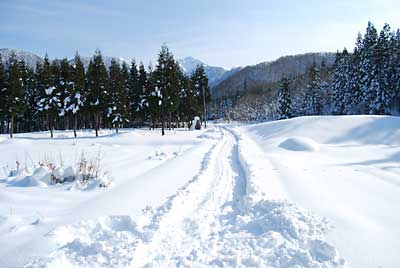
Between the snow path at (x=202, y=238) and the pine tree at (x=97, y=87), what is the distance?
34.9 meters

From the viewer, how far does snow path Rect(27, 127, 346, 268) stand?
344 cm

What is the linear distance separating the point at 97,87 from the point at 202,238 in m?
37.1

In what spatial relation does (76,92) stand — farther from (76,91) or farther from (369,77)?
(369,77)

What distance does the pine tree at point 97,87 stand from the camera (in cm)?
3744

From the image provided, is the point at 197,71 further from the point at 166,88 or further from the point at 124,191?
the point at 124,191

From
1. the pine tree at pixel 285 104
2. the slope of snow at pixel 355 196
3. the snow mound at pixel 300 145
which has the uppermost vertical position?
the pine tree at pixel 285 104

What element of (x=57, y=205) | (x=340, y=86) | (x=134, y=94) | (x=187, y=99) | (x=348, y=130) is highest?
(x=340, y=86)

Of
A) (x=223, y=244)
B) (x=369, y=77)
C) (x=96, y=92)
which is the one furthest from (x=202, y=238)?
(x=369, y=77)

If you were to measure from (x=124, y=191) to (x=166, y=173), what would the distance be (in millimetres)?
2358

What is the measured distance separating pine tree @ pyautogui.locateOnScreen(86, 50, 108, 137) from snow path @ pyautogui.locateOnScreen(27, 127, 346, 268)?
114 feet

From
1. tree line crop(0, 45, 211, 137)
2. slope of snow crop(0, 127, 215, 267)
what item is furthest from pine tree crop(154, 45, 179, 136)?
slope of snow crop(0, 127, 215, 267)

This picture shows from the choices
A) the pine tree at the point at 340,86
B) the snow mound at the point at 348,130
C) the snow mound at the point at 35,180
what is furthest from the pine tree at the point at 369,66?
the snow mound at the point at 35,180

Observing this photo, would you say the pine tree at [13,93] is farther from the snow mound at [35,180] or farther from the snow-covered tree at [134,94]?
the snow mound at [35,180]

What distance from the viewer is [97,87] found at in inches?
1487
